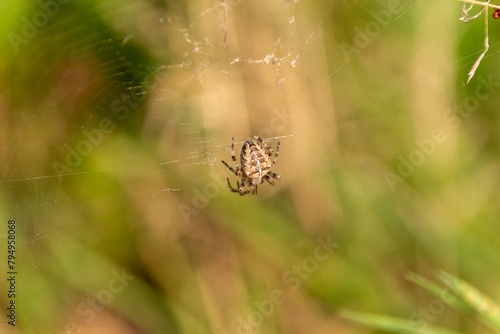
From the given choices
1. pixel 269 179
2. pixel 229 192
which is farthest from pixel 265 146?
pixel 229 192

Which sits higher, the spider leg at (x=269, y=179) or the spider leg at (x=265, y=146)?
the spider leg at (x=265, y=146)

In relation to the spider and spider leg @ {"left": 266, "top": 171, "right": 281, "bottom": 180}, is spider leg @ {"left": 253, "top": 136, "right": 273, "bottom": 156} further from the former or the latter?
spider leg @ {"left": 266, "top": 171, "right": 281, "bottom": 180}

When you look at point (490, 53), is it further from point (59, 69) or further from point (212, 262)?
point (59, 69)

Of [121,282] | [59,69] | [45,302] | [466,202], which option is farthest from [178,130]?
[466,202]

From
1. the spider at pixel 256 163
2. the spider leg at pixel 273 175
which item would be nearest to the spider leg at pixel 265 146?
the spider at pixel 256 163

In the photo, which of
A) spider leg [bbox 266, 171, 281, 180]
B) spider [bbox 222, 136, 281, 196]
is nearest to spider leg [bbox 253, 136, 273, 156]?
spider [bbox 222, 136, 281, 196]

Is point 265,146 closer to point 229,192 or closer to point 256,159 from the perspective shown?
point 256,159

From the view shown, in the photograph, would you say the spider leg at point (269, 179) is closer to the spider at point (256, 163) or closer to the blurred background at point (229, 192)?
the spider at point (256, 163)

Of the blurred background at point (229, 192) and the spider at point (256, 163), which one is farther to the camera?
the spider at point (256, 163)
